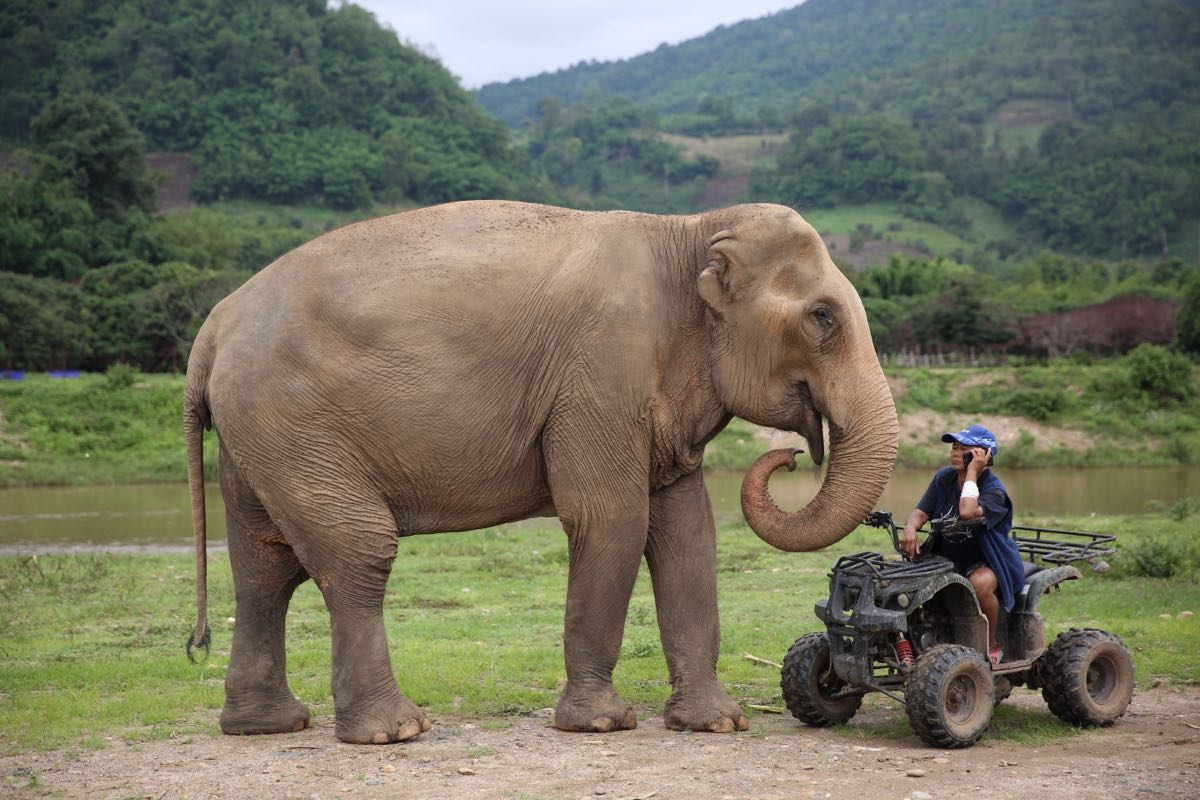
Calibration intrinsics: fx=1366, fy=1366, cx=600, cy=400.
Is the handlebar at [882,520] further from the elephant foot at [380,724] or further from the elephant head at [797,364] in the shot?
the elephant foot at [380,724]

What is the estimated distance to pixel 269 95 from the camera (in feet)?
441

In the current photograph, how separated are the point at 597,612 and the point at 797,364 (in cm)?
207

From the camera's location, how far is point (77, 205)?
79312mm

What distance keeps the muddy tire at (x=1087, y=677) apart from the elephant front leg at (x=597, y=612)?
2756 mm

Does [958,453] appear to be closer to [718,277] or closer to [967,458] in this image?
[967,458]

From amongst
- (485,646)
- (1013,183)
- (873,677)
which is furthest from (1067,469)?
(1013,183)

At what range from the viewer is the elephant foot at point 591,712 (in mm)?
8805

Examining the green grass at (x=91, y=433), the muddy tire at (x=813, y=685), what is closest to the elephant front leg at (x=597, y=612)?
the muddy tire at (x=813, y=685)

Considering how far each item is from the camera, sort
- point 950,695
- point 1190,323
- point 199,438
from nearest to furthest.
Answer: point 950,695
point 199,438
point 1190,323

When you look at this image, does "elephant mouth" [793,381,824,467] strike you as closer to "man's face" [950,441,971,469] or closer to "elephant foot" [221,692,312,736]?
"man's face" [950,441,971,469]

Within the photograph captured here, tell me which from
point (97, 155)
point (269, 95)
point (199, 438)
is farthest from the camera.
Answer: point (269, 95)

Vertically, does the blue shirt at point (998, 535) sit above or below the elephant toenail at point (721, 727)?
above

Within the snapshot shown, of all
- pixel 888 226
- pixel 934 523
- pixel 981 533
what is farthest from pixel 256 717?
pixel 888 226

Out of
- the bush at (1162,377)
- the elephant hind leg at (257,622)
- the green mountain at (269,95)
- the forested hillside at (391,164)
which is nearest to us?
the elephant hind leg at (257,622)
